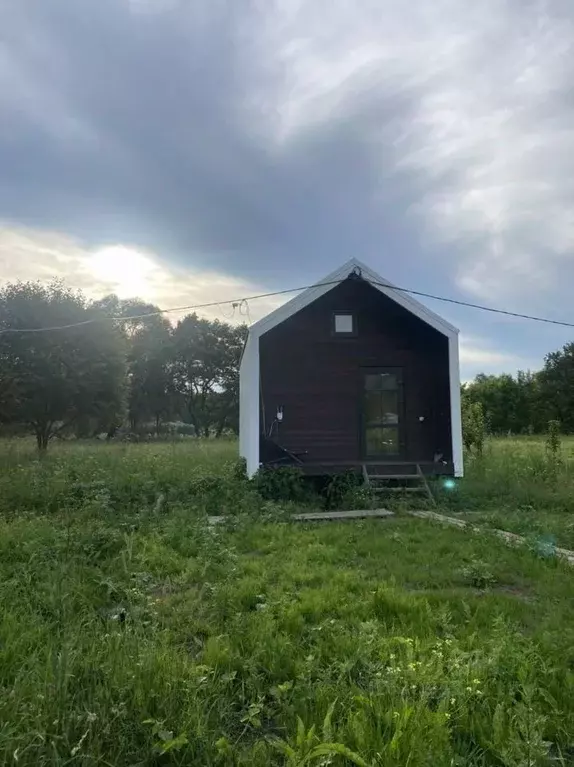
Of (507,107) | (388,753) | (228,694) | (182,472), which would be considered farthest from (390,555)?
(507,107)

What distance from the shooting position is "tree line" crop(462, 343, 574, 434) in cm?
3759

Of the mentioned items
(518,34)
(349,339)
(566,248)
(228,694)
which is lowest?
(228,694)

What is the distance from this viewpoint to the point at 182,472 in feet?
36.2

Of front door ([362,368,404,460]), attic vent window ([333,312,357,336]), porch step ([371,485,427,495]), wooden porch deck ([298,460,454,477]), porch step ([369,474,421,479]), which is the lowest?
porch step ([371,485,427,495])

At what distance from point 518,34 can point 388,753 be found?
324 inches

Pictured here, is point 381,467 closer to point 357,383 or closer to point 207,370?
point 357,383

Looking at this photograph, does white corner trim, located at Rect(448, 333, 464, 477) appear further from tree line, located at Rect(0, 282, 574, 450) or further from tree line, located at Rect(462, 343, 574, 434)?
tree line, located at Rect(462, 343, 574, 434)

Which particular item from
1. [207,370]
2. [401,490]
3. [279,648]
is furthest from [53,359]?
[207,370]

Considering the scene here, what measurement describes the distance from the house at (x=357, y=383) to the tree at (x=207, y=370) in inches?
1150

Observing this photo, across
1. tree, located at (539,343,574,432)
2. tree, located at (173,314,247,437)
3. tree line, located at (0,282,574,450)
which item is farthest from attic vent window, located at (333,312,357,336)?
tree, located at (539,343,574,432)

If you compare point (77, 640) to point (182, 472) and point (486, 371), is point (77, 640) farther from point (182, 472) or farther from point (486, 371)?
point (486, 371)

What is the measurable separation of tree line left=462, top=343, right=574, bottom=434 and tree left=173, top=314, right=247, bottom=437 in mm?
17485

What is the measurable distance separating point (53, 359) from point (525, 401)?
31966 mm

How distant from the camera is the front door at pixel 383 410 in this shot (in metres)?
11.4
